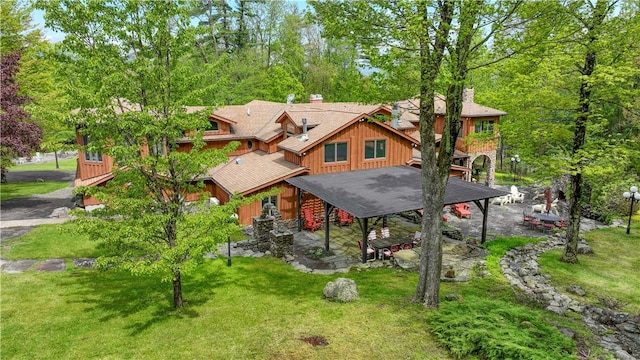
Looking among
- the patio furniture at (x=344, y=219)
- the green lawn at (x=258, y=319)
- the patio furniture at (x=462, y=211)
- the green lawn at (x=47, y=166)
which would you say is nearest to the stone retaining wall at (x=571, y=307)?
the green lawn at (x=258, y=319)

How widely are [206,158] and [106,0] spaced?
4.35 m

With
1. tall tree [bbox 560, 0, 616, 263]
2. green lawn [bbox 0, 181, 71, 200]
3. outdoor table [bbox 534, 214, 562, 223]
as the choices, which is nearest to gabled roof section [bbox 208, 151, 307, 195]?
tall tree [bbox 560, 0, 616, 263]

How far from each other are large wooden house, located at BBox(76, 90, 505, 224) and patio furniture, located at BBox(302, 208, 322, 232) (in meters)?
1.02

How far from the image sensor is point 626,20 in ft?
45.5

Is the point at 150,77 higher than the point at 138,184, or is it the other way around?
the point at 150,77

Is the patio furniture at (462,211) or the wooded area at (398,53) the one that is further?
the patio furniture at (462,211)

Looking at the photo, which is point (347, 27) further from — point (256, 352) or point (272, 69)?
point (272, 69)

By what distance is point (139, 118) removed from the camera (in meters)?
9.35

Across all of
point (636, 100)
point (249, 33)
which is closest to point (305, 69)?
point (249, 33)

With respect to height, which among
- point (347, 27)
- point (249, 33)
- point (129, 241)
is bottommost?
point (129, 241)

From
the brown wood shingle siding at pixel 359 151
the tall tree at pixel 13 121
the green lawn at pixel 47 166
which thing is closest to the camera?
the tall tree at pixel 13 121

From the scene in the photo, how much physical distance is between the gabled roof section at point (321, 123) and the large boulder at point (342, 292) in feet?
35.1

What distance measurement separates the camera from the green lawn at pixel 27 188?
92.8 feet

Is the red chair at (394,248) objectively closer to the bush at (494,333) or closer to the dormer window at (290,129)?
the bush at (494,333)
